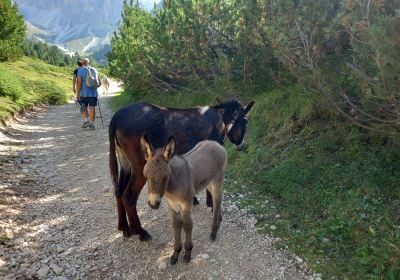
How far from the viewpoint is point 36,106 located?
20.7m

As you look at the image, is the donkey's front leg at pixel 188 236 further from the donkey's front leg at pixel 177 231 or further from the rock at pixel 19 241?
the rock at pixel 19 241

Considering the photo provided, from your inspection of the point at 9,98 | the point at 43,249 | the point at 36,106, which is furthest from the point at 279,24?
the point at 36,106

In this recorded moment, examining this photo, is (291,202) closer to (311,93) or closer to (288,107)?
(311,93)

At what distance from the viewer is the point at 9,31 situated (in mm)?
36531

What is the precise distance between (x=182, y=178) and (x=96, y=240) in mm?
2174

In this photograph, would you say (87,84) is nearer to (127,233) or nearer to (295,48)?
(127,233)

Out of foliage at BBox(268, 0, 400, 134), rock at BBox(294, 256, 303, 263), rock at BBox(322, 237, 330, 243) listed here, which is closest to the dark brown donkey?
foliage at BBox(268, 0, 400, 134)

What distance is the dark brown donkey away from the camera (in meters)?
5.20

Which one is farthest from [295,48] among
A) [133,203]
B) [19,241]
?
[19,241]

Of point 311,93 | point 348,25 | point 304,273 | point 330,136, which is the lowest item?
point 304,273

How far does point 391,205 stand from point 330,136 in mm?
2141

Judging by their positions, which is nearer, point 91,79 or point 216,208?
point 216,208

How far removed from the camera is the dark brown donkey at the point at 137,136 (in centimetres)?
520

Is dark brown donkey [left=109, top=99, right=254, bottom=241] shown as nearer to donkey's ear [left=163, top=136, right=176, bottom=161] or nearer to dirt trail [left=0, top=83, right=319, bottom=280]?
dirt trail [left=0, top=83, right=319, bottom=280]
